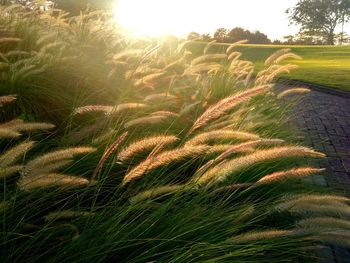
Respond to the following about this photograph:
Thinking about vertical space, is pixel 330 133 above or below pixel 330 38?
below

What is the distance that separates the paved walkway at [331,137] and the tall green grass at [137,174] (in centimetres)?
43

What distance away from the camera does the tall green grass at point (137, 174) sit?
217cm

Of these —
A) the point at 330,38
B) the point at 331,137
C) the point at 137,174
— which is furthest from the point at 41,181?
the point at 330,38

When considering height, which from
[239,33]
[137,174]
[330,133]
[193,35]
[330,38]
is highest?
[239,33]

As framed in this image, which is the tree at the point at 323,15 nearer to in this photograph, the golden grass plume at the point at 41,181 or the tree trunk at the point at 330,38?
the tree trunk at the point at 330,38

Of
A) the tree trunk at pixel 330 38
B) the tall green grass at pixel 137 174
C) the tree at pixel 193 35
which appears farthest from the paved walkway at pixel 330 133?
the tree trunk at pixel 330 38

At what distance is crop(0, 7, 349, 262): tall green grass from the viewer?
2.17m

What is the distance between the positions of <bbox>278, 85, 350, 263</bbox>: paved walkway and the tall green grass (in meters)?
0.43

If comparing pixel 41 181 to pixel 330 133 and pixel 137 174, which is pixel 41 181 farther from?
pixel 330 133

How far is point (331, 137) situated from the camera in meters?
7.71

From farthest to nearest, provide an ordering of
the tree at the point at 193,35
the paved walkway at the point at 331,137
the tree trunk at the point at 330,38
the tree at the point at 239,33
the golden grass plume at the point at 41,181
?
the tree trunk at the point at 330,38
the tree at the point at 239,33
the tree at the point at 193,35
the paved walkway at the point at 331,137
the golden grass plume at the point at 41,181

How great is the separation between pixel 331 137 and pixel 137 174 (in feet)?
20.0

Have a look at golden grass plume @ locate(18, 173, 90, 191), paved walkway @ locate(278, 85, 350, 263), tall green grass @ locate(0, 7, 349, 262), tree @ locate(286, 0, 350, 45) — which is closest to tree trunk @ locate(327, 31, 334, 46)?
tree @ locate(286, 0, 350, 45)

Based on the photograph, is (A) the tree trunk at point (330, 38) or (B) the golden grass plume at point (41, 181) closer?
(B) the golden grass plume at point (41, 181)
